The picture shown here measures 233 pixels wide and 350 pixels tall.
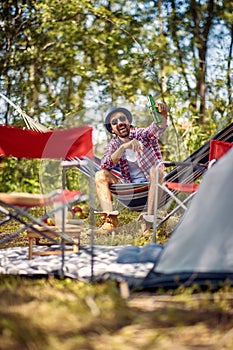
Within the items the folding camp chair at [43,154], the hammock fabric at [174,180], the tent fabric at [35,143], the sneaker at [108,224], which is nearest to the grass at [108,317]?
the folding camp chair at [43,154]

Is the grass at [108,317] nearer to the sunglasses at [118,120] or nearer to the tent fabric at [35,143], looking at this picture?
the tent fabric at [35,143]

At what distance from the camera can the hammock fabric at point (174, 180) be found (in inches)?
161

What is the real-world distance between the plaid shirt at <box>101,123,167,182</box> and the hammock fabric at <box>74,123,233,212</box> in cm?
6

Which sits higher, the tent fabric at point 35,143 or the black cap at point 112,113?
the black cap at point 112,113

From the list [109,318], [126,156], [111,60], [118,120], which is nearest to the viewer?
[109,318]

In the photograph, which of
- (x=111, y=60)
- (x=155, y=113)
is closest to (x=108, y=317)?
(x=155, y=113)

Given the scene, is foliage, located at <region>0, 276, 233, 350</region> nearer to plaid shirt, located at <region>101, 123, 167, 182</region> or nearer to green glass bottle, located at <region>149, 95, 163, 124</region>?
plaid shirt, located at <region>101, 123, 167, 182</region>

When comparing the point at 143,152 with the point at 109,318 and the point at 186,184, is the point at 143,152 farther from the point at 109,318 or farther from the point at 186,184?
the point at 109,318

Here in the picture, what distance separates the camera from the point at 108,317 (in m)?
2.44

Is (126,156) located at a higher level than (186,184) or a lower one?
higher

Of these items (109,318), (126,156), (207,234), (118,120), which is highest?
(118,120)

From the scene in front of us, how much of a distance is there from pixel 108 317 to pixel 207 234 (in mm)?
496

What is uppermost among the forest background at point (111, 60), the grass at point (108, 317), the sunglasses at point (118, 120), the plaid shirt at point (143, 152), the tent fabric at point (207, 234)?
the forest background at point (111, 60)

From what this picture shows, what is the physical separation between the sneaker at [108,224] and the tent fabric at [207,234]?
1883 millimetres
